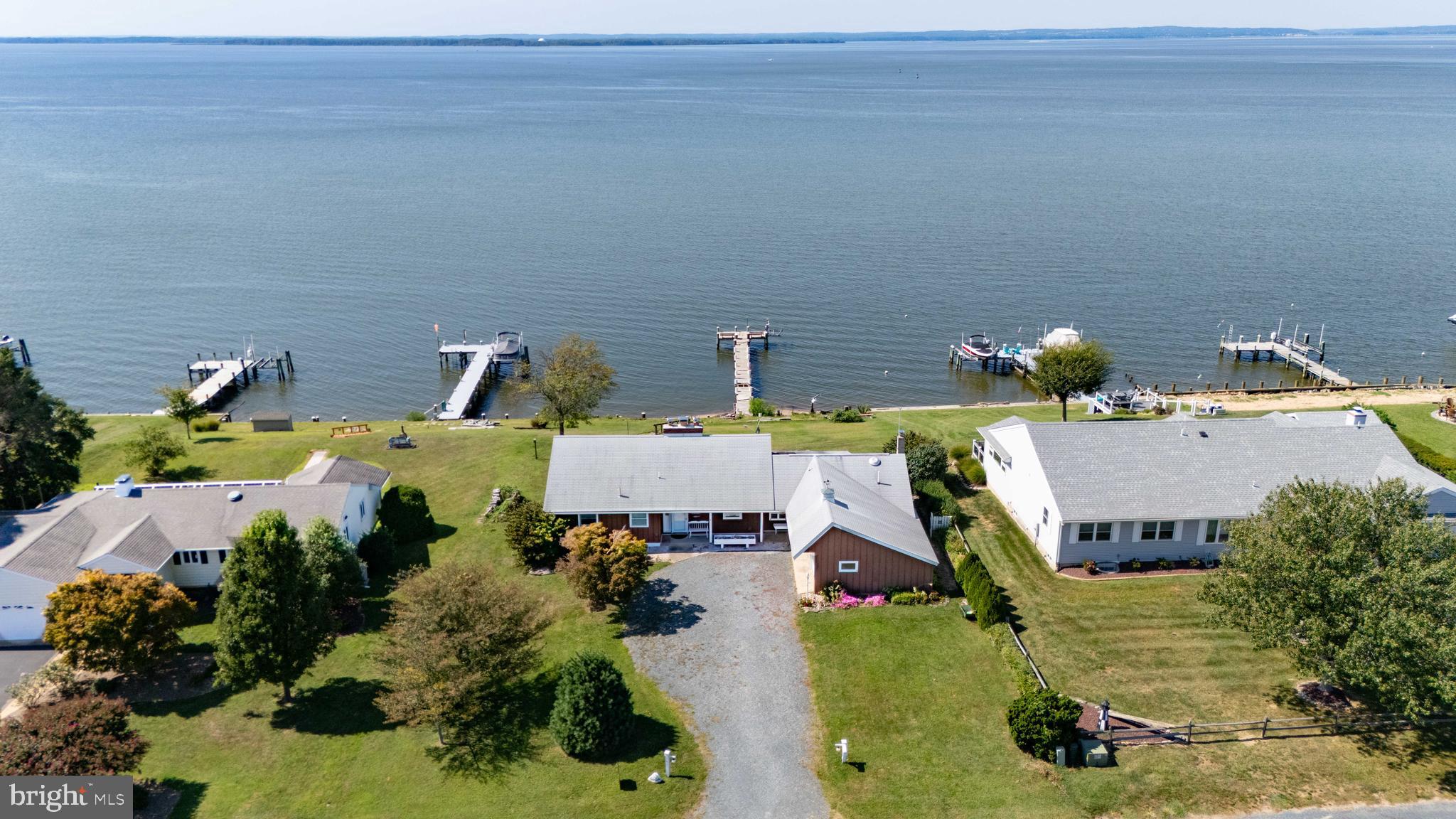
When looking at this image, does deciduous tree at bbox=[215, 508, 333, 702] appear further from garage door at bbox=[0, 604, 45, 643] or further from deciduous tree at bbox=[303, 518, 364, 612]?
garage door at bbox=[0, 604, 45, 643]

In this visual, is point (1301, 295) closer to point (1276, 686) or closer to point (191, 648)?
point (1276, 686)

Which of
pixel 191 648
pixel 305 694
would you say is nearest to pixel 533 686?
pixel 305 694

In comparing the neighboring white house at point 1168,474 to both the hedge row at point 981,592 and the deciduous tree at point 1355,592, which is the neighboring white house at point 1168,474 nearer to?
the hedge row at point 981,592

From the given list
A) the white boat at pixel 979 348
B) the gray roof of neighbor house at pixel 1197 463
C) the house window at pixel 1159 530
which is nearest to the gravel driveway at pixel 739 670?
the gray roof of neighbor house at pixel 1197 463

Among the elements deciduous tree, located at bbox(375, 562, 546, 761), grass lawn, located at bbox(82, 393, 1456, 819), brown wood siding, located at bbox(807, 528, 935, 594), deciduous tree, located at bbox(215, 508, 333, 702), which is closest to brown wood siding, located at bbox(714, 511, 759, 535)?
brown wood siding, located at bbox(807, 528, 935, 594)

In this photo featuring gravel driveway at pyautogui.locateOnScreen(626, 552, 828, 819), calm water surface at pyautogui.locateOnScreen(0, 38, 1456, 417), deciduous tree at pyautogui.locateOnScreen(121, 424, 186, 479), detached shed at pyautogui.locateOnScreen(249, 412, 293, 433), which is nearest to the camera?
gravel driveway at pyautogui.locateOnScreen(626, 552, 828, 819)

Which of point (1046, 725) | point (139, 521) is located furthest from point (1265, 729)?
point (139, 521)

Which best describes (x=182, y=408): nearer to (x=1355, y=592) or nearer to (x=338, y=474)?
(x=338, y=474)

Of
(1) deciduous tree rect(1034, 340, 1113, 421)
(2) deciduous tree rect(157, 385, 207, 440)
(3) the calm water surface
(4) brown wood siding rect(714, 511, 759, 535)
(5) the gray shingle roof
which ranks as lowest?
(4) brown wood siding rect(714, 511, 759, 535)
